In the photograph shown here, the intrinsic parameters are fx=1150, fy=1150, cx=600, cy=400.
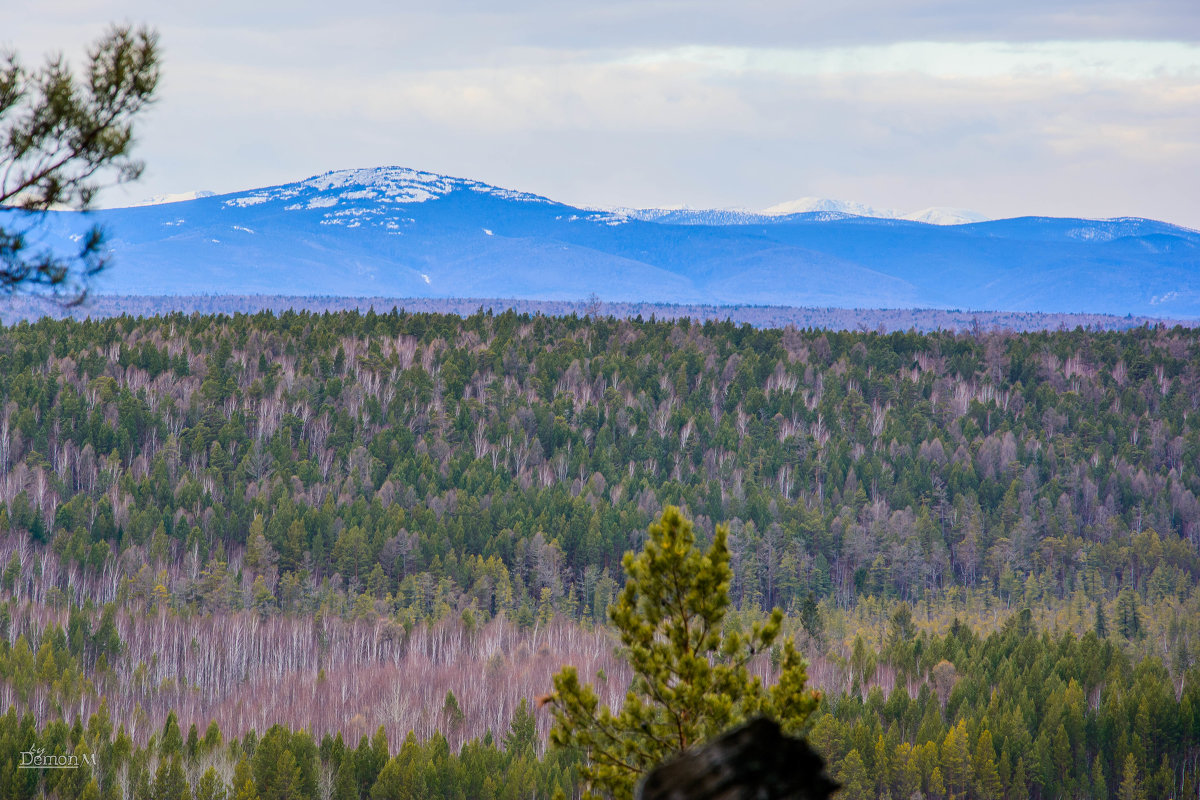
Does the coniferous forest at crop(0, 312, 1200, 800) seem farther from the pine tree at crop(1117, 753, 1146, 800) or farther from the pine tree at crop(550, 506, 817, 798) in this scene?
the pine tree at crop(550, 506, 817, 798)

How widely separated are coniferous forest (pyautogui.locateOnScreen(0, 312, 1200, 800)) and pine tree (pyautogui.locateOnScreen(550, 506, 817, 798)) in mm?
2548

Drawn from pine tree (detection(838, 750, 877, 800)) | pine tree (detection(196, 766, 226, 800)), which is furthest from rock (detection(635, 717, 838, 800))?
pine tree (detection(838, 750, 877, 800))

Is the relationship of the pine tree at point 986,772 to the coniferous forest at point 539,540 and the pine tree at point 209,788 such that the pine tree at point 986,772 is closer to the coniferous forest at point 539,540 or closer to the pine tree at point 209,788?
the coniferous forest at point 539,540

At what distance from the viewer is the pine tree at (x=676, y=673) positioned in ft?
58.4

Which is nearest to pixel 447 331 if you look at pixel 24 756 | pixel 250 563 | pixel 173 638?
pixel 250 563

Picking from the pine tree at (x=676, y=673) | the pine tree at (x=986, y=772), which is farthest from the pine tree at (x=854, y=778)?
the pine tree at (x=676, y=673)

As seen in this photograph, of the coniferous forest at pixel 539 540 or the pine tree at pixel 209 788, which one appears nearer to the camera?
the pine tree at pixel 209 788

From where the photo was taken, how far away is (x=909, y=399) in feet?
466

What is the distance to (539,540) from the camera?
90.9 meters

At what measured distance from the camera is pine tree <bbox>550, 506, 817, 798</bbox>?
1780 cm

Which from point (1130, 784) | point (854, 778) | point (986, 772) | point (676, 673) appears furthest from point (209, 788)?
point (1130, 784)

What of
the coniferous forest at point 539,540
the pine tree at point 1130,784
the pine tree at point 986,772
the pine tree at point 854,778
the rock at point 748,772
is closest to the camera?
the rock at point 748,772

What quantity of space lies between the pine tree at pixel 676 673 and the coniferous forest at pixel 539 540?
100 inches

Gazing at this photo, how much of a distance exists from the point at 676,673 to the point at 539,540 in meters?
73.2
